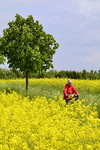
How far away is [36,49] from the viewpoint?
52.7 feet

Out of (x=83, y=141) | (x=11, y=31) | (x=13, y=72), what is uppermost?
(x=11, y=31)

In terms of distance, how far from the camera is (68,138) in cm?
536

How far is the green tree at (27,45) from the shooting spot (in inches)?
616

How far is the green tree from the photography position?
15.6 m

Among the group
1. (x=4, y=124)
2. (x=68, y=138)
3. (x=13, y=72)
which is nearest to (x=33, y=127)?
(x=4, y=124)

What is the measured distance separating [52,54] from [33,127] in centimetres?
1100

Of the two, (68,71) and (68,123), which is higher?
(68,71)

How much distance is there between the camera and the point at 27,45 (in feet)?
51.9

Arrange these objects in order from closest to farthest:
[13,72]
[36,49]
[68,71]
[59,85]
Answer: [36,49] < [59,85] < [68,71] < [13,72]

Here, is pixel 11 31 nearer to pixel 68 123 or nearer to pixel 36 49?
pixel 36 49

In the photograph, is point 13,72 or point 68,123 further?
point 13,72

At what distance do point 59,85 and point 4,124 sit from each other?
1287 centimetres

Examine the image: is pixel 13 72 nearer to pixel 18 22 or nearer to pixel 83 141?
pixel 18 22

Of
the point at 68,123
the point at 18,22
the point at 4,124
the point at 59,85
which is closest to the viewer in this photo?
the point at 4,124
